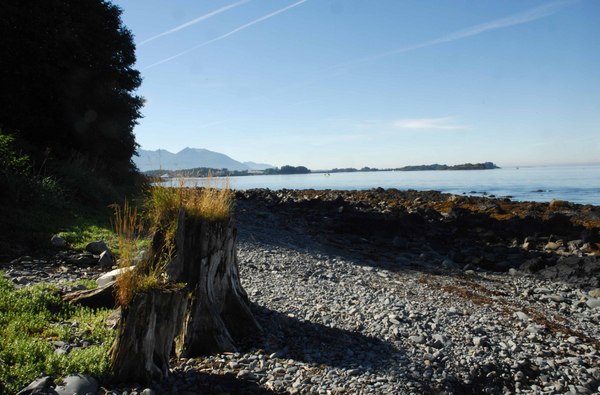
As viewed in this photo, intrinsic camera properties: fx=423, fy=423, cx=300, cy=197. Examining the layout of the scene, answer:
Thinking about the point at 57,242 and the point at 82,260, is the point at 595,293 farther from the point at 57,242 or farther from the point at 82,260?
the point at 57,242

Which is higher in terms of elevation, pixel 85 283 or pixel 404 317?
pixel 85 283

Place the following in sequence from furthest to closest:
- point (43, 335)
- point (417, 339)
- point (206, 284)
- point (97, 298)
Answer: point (417, 339), point (97, 298), point (206, 284), point (43, 335)

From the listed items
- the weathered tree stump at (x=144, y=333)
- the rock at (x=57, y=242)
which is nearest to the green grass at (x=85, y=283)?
the rock at (x=57, y=242)

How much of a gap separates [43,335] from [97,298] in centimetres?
149

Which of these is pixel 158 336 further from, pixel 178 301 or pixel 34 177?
pixel 34 177

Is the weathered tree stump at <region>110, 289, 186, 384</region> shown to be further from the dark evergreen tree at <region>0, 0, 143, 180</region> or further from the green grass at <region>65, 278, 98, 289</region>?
the dark evergreen tree at <region>0, 0, 143, 180</region>

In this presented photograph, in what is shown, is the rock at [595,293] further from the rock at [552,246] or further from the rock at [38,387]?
the rock at [38,387]

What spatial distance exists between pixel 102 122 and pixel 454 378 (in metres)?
23.0

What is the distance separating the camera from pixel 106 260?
10531mm

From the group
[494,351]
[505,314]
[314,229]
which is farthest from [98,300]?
[314,229]

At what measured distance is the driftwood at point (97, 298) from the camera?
7.33 m

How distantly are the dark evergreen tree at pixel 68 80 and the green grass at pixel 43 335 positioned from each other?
12193mm

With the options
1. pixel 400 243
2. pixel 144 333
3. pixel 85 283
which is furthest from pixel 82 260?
pixel 400 243

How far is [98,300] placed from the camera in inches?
290
